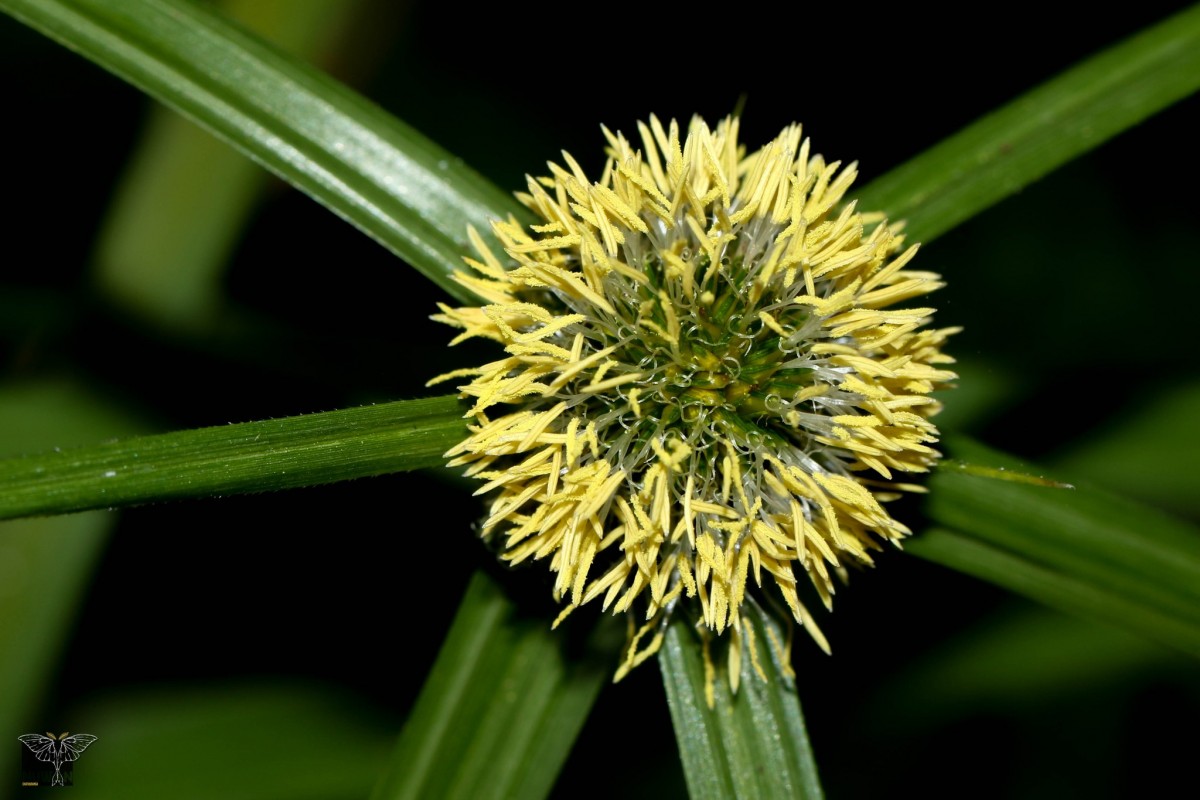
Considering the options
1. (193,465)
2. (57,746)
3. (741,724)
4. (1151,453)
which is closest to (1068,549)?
(741,724)

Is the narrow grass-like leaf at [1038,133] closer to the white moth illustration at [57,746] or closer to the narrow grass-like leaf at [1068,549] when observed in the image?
the narrow grass-like leaf at [1068,549]

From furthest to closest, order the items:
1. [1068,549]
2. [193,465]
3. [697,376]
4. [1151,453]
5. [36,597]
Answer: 1. [1151,453]
2. [36,597]
3. [1068,549]
4. [697,376]
5. [193,465]

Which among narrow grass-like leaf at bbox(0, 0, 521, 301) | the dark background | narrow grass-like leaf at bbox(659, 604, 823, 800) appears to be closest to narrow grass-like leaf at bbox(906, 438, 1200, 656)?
narrow grass-like leaf at bbox(659, 604, 823, 800)

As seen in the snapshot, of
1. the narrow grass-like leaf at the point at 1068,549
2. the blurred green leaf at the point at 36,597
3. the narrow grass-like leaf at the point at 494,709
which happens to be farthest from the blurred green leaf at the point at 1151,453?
the blurred green leaf at the point at 36,597

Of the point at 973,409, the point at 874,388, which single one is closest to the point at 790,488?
the point at 874,388

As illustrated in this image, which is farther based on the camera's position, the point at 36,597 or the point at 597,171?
the point at 597,171

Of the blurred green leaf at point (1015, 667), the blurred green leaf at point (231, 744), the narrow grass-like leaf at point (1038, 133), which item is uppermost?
the narrow grass-like leaf at point (1038, 133)

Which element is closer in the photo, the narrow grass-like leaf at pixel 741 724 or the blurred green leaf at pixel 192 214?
the narrow grass-like leaf at pixel 741 724

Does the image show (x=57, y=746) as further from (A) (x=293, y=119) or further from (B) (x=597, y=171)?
(B) (x=597, y=171)

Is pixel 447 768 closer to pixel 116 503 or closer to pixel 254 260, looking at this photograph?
pixel 116 503
